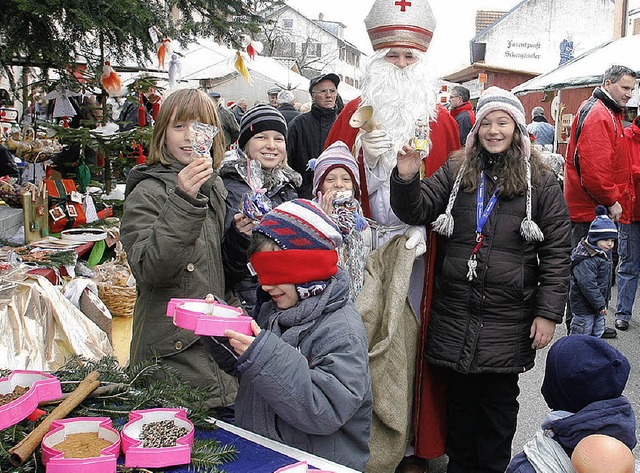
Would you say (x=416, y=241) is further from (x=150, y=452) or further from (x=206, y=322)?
(x=150, y=452)

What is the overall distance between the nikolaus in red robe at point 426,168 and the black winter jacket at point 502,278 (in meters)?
0.24

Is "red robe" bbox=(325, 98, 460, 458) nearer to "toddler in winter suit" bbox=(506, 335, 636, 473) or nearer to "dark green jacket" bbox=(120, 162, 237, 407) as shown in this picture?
"dark green jacket" bbox=(120, 162, 237, 407)

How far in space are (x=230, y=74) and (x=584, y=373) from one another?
11735 millimetres

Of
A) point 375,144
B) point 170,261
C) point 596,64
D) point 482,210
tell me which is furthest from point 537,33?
point 170,261

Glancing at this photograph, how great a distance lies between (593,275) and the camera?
5.09m

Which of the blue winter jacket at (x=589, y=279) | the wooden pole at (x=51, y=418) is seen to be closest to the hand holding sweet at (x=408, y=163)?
the wooden pole at (x=51, y=418)

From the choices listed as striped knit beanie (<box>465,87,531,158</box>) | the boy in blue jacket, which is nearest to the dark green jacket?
the boy in blue jacket

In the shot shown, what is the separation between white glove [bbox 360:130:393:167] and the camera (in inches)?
135

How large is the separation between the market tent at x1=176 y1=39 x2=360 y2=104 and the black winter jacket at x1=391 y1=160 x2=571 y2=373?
7.06m

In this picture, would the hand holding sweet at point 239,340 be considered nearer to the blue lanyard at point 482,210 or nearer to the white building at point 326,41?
the blue lanyard at point 482,210

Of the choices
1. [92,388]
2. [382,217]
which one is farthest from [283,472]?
[382,217]

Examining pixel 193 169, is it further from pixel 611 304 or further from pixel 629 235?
pixel 611 304

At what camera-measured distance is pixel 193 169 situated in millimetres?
2160

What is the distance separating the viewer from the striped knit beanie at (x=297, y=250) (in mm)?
1859
